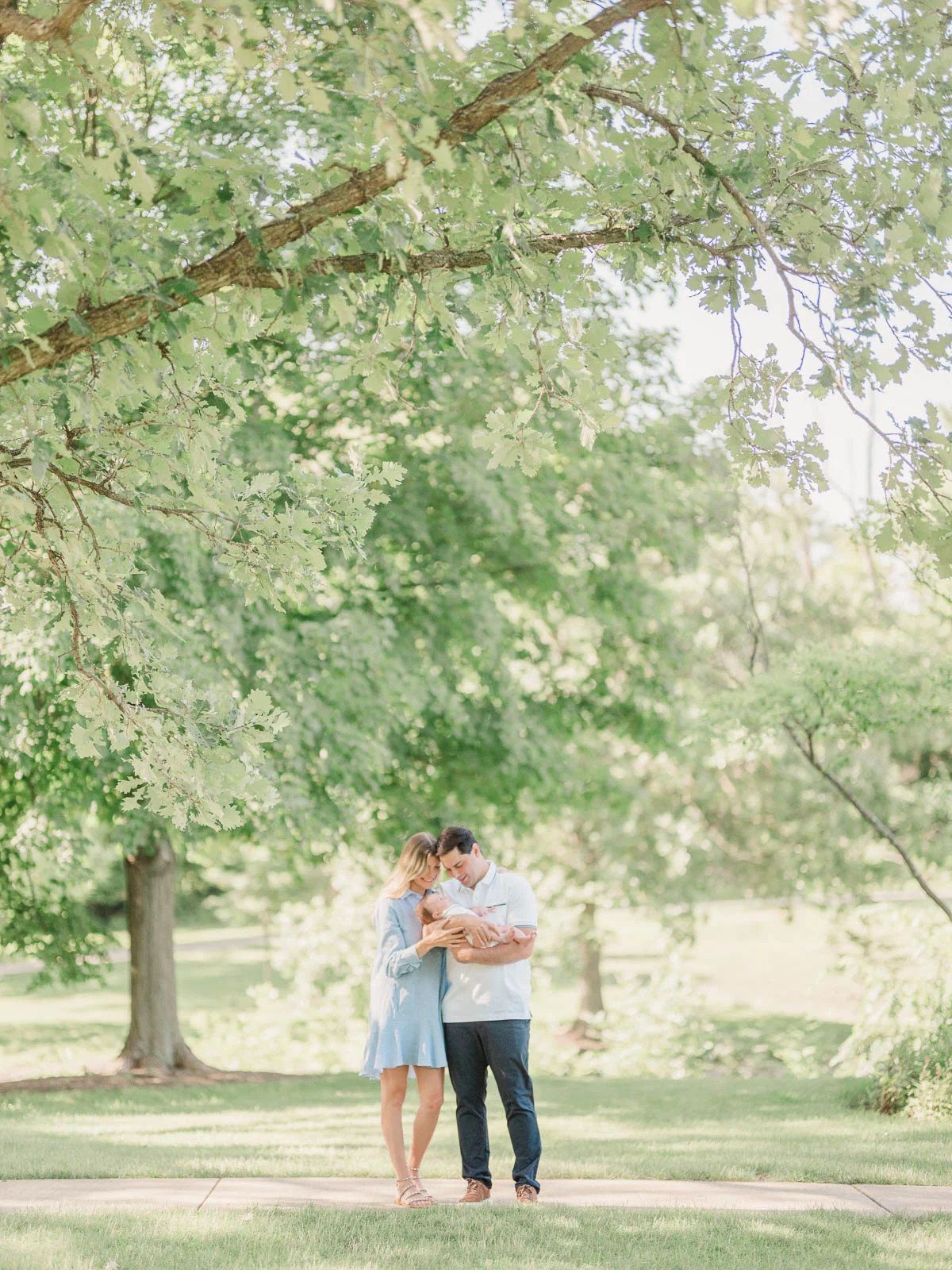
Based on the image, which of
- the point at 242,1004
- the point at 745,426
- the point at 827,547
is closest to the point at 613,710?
the point at 745,426

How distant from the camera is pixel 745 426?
196 inches

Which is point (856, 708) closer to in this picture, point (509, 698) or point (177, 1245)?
point (509, 698)

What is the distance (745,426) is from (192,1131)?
23.7ft

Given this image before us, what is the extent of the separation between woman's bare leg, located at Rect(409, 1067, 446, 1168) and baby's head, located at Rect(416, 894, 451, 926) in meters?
0.70

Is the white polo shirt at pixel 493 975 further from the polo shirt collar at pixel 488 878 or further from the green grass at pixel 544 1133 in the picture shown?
the green grass at pixel 544 1133

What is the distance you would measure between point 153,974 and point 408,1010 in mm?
8961

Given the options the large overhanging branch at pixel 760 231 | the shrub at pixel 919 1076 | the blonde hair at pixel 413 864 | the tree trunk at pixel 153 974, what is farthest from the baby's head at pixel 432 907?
the tree trunk at pixel 153 974

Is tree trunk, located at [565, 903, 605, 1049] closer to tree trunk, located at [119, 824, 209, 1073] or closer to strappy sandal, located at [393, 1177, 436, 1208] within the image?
tree trunk, located at [119, 824, 209, 1073]

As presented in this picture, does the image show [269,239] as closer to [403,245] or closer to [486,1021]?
[403,245]

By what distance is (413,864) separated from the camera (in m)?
6.18

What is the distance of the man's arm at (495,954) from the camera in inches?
232

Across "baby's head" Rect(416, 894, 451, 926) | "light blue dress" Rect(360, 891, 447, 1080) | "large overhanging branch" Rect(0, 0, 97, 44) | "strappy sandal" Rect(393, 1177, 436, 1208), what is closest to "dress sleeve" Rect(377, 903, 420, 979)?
"light blue dress" Rect(360, 891, 447, 1080)

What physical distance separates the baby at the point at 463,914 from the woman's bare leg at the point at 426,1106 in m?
0.71

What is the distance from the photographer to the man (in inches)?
233
